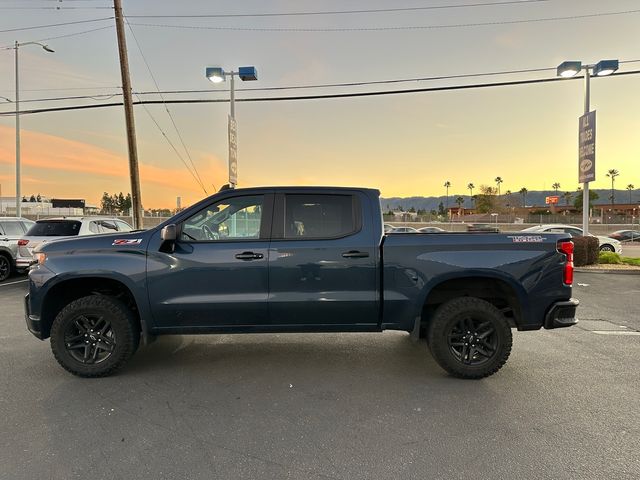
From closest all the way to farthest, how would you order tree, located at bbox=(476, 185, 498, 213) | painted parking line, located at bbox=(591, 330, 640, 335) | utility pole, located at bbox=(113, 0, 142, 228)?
1. painted parking line, located at bbox=(591, 330, 640, 335)
2. utility pole, located at bbox=(113, 0, 142, 228)
3. tree, located at bbox=(476, 185, 498, 213)

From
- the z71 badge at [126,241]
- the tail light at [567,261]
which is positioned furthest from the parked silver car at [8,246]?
the tail light at [567,261]

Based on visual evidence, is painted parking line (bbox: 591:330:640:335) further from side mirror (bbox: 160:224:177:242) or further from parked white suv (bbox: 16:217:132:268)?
parked white suv (bbox: 16:217:132:268)

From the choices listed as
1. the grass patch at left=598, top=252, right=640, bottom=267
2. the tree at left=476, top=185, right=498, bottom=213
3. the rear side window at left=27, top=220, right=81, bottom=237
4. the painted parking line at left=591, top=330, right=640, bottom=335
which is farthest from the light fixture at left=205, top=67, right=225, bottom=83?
the tree at left=476, top=185, right=498, bottom=213

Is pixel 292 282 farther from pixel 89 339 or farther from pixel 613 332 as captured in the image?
pixel 613 332

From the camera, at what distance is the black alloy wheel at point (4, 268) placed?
11.1 metres

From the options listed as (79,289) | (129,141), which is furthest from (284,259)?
(129,141)

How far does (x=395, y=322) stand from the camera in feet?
14.0

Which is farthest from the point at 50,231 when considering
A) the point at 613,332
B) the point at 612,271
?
the point at 612,271

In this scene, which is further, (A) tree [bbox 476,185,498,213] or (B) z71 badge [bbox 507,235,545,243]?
(A) tree [bbox 476,185,498,213]

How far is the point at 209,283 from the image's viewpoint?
4172 millimetres

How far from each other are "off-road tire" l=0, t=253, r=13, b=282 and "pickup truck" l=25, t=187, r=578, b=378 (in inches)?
339

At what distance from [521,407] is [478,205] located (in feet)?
306

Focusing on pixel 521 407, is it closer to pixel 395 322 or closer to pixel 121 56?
pixel 395 322

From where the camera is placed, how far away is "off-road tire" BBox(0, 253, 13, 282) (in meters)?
11.1
